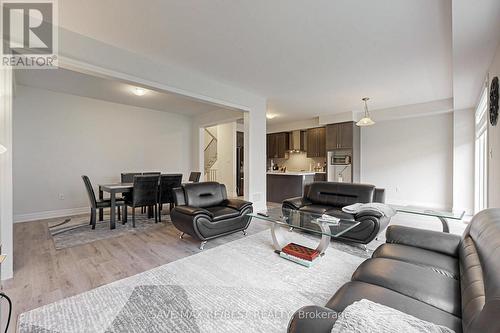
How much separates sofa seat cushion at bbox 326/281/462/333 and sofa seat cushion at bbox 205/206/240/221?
2117 millimetres

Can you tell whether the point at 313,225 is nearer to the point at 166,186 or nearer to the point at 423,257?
the point at 423,257

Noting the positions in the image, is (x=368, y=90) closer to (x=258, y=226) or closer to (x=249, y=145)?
(x=249, y=145)

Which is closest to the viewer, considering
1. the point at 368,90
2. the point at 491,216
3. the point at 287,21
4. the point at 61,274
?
the point at 491,216

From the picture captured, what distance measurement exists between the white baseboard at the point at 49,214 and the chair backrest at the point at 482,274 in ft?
21.5

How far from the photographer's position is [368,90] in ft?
15.9

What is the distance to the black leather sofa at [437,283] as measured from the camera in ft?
2.93

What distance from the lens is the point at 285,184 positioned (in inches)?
254

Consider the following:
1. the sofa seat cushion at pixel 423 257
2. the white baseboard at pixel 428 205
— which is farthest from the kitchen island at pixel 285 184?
the sofa seat cushion at pixel 423 257

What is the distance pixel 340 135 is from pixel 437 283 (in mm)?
6039

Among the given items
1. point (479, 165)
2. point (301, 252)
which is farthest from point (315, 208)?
point (479, 165)

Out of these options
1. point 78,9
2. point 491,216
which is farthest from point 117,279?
point 491,216

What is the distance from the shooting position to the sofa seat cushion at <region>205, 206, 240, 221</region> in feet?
10.4

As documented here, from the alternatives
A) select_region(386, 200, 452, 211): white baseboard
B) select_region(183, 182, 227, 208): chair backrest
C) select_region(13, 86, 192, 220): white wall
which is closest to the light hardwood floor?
select_region(183, 182, 227, 208): chair backrest

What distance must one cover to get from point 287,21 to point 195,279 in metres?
2.97
